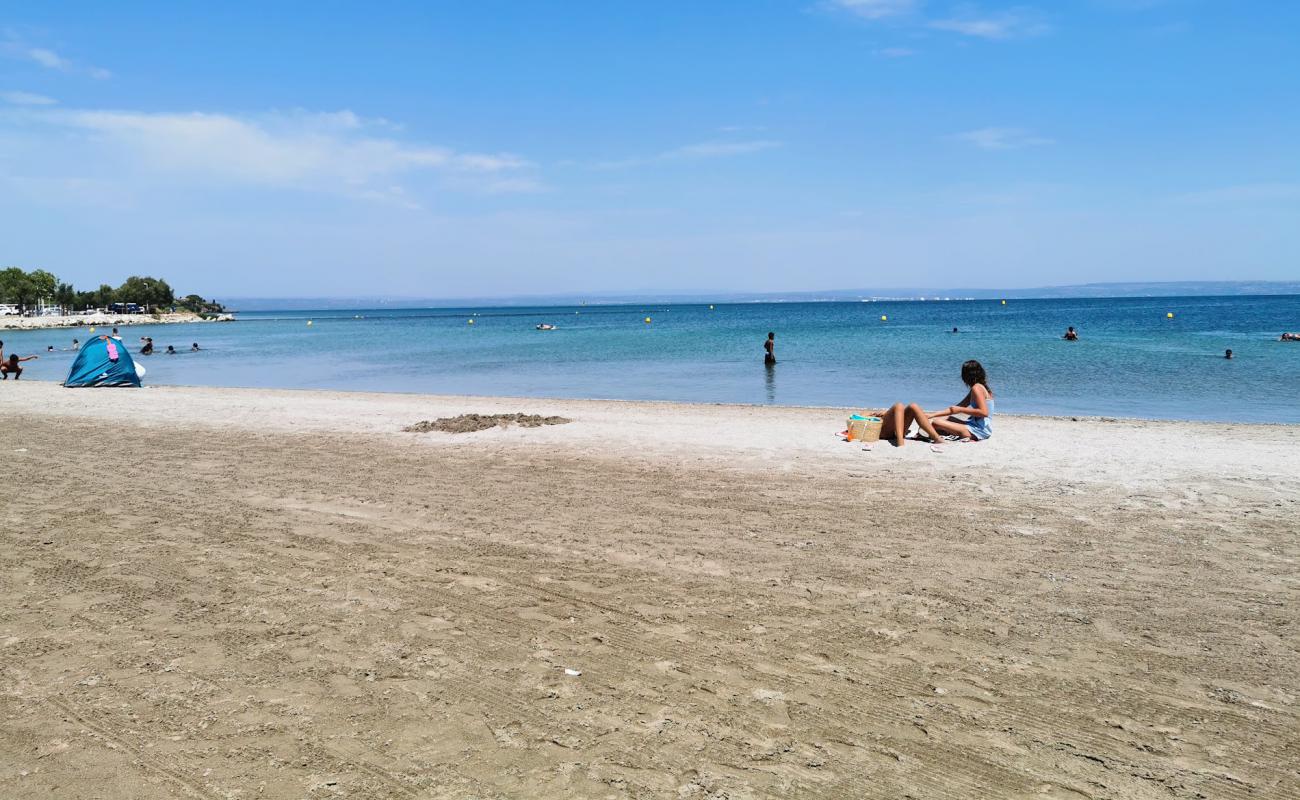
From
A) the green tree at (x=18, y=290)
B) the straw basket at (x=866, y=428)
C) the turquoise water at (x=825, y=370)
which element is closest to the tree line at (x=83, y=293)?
the green tree at (x=18, y=290)

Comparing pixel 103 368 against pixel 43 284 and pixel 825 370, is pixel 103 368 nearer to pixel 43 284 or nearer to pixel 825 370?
pixel 825 370

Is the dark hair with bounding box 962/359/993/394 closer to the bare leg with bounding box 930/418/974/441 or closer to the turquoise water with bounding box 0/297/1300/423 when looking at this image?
the bare leg with bounding box 930/418/974/441

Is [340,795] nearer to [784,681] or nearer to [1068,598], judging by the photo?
[784,681]

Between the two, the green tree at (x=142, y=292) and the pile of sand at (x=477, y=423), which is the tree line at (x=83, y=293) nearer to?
the green tree at (x=142, y=292)

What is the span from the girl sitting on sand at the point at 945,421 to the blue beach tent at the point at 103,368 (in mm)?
21622

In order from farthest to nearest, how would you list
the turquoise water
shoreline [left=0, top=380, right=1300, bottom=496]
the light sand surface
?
the turquoise water < shoreline [left=0, top=380, right=1300, bottom=496] < the light sand surface

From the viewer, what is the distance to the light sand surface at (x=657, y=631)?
3.78 metres

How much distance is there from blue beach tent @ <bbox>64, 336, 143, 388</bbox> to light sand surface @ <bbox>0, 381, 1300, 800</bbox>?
15.6 m

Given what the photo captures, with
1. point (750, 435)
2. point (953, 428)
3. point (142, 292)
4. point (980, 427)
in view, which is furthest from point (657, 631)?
point (142, 292)

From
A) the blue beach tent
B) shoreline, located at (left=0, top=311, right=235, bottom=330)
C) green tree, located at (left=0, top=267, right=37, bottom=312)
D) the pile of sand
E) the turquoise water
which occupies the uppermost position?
green tree, located at (left=0, top=267, right=37, bottom=312)

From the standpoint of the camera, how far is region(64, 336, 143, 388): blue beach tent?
78.7 feet

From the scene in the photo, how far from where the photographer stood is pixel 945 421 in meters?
11.9

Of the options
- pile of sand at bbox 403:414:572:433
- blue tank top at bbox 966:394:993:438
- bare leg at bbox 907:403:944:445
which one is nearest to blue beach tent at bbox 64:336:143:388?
pile of sand at bbox 403:414:572:433

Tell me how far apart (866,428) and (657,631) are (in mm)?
7399
